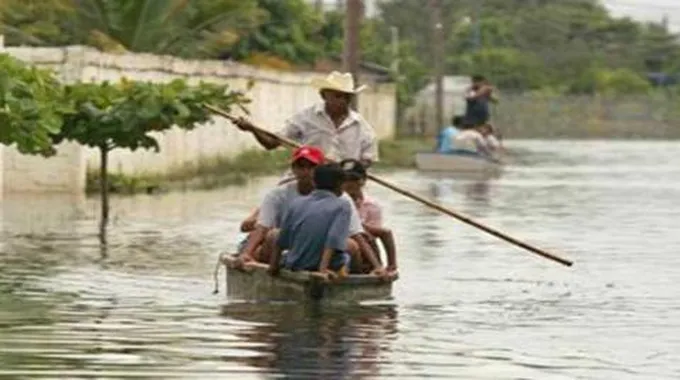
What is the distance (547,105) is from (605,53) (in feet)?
68.7

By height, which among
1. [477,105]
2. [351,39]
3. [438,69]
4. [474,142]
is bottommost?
[474,142]

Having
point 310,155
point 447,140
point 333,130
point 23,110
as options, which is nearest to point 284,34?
point 447,140

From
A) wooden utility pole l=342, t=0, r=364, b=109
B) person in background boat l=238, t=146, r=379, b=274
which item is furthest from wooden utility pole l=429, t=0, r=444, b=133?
person in background boat l=238, t=146, r=379, b=274

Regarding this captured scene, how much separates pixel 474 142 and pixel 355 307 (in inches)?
1186

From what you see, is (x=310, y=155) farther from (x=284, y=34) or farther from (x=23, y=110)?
(x=284, y=34)

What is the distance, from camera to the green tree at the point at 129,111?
86.4ft

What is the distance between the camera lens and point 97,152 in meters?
33.8

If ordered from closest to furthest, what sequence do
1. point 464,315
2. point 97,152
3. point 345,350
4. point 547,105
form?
point 345,350
point 464,315
point 97,152
point 547,105

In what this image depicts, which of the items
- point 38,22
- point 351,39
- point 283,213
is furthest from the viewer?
point 351,39

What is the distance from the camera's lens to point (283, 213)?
18.1 metres

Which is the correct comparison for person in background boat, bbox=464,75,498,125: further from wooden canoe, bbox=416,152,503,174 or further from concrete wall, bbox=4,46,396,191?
concrete wall, bbox=4,46,396,191

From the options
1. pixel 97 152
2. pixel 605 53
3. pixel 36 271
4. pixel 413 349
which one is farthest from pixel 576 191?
pixel 605 53

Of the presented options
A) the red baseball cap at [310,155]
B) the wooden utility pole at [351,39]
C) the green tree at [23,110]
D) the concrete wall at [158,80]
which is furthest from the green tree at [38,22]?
the red baseball cap at [310,155]

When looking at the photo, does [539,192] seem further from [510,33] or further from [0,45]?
[510,33]
